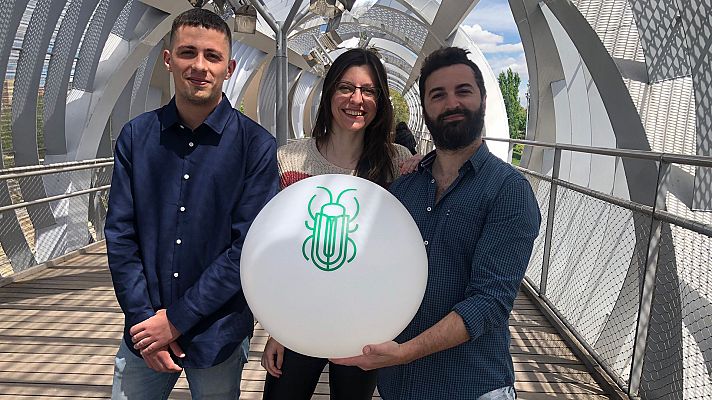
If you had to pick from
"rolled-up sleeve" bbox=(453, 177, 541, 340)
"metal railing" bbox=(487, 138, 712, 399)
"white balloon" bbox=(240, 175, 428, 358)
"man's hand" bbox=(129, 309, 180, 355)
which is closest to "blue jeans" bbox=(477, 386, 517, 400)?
"rolled-up sleeve" bbox=(453, 177, 541, 340)

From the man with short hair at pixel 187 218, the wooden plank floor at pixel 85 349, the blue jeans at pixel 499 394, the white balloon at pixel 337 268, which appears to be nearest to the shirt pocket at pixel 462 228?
the white balloon at pixel 337 268

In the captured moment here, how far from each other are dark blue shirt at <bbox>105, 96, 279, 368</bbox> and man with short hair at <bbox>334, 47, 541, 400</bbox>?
0.54m

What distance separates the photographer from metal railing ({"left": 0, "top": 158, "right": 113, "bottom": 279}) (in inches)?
275

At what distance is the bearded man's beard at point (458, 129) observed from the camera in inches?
68.2

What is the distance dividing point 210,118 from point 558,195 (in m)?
4.01

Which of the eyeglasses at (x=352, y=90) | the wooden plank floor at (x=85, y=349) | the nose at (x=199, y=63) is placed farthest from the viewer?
the wooden plank floor at (x=85, y=349)

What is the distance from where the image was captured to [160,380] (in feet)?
6.77

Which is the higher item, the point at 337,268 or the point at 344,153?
the point at 344,153

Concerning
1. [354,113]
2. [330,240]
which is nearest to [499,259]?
[330,240]

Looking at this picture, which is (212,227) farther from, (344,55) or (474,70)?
(474,70)

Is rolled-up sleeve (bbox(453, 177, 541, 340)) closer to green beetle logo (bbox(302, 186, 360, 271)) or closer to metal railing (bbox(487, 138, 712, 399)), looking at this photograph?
green beetle logo (bbox(302, 186, 360, 271))

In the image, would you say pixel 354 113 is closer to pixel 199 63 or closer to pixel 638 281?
pixel 199 63

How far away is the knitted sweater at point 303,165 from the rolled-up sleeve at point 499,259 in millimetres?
685

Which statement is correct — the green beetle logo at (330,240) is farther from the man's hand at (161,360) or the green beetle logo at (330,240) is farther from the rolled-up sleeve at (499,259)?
the man's hand at (161,360)
